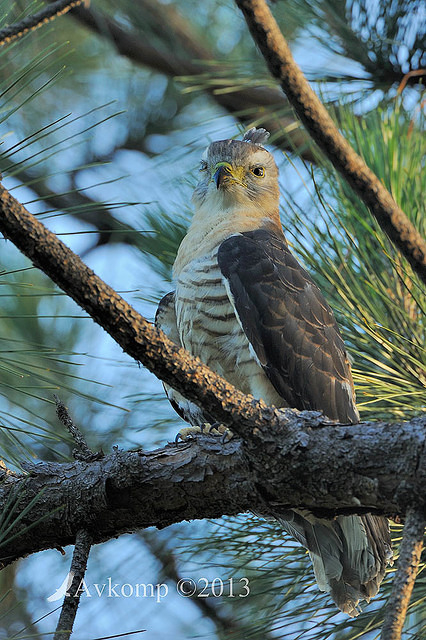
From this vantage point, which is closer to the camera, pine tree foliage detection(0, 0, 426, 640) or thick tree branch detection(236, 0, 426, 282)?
thick tree branch detection(236, 0, 426, 282)

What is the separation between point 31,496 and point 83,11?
3.78 metres

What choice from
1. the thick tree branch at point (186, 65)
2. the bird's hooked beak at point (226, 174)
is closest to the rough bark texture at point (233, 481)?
the bird's hooked beak at point (226, 174)

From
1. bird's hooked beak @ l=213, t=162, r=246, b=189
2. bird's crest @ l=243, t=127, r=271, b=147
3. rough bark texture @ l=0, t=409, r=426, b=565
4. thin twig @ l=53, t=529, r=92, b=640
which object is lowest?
thin twig @ l=53, t=529, r=92, b=640

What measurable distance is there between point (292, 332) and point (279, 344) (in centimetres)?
9

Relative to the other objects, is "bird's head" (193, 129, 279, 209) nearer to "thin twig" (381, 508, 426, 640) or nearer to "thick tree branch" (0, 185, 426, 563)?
"thick tree branch" (0, 185, 426, 563)

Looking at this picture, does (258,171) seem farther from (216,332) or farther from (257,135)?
(216,332)

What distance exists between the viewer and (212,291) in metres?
3.12

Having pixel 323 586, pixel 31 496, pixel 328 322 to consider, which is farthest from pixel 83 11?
pixel 323 586

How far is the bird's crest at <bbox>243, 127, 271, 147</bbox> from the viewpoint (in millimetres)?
4062

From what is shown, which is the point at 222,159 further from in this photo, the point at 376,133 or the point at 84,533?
the point at 84,533

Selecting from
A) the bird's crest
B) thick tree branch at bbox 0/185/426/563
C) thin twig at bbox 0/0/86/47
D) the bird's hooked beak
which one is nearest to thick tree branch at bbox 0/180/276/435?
thick tree branch at bbox 0/185/426/563

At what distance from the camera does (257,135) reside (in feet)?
13.4

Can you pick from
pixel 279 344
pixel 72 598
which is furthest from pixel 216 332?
pixel 72 598

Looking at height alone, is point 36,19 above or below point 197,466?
above
